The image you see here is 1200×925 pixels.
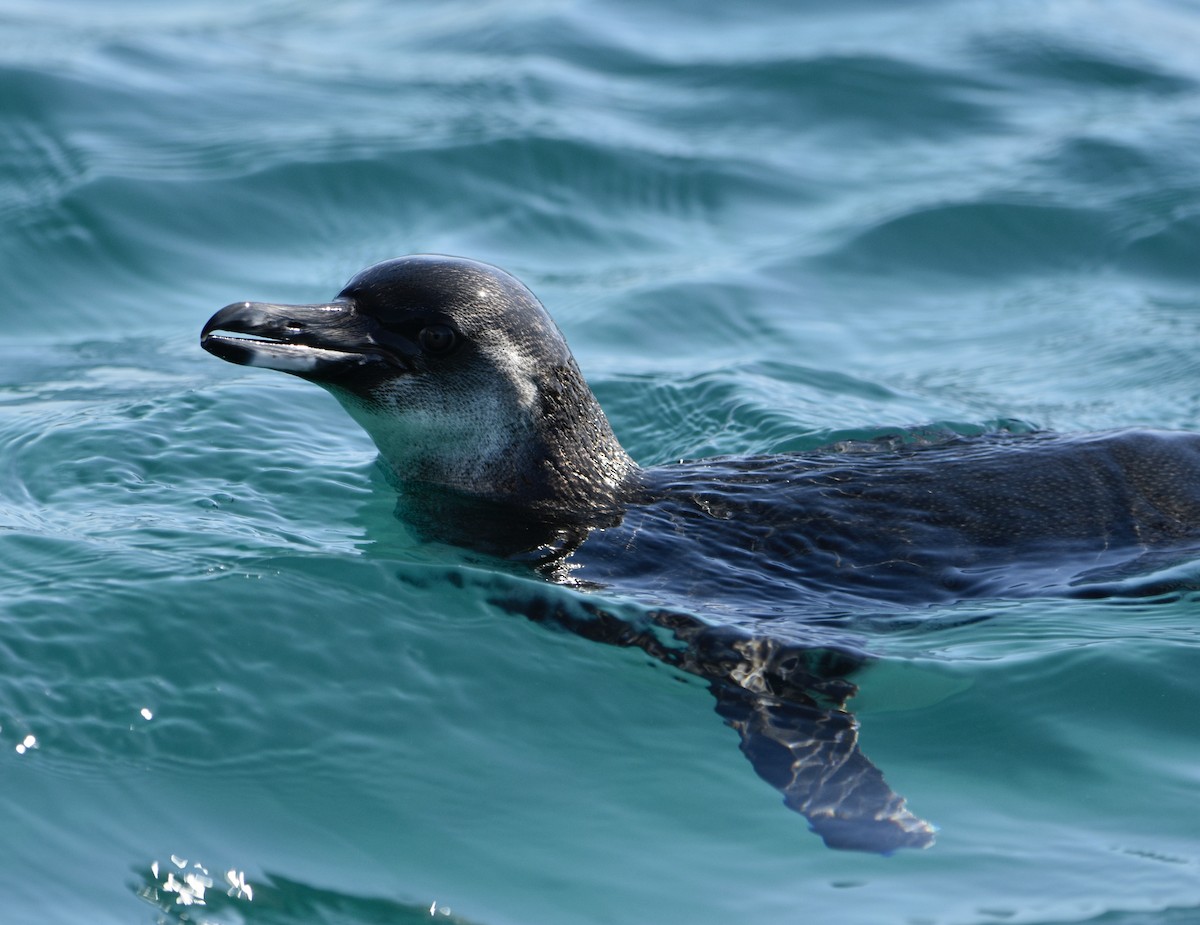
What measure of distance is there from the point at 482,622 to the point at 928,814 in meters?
1.74

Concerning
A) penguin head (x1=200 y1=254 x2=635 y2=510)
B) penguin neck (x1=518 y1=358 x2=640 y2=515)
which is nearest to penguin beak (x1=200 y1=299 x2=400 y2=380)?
penguin head (x1=200 y1=254 x2=635 y2=510)

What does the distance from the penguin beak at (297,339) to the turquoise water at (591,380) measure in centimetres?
80

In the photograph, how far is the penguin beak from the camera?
574 cm

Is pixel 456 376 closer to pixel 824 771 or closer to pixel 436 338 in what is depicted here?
pixel 436 338

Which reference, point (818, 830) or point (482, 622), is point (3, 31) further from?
point (818, 830)

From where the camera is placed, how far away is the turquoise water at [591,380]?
187 inches

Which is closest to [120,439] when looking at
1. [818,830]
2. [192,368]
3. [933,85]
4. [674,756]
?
[192,368]

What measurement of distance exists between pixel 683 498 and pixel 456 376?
100cm

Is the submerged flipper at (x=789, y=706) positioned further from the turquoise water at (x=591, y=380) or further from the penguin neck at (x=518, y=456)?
the penguin neck at (x=518, y=456)

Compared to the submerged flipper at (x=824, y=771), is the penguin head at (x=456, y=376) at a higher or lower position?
higher

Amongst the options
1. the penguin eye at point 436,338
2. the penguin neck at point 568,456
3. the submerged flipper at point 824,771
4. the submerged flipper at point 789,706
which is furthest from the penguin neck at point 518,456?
the submerged flipper at point 824,771

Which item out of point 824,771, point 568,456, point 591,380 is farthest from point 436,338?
point 591,380

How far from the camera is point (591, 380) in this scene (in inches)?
349

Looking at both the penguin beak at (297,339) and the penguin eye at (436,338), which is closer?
the penguin beak at (297,339)
